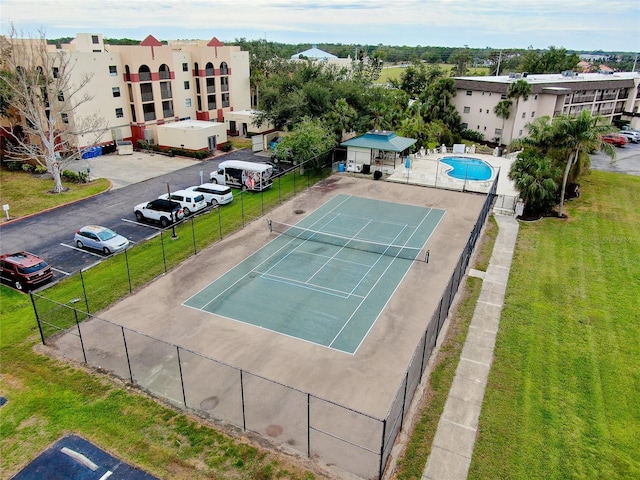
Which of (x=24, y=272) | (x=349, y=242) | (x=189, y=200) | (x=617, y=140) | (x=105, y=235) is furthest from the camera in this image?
(x=617, y=140)

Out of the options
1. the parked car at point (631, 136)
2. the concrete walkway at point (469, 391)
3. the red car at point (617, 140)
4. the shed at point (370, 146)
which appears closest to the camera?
the concrete walkway at point (469, 391)

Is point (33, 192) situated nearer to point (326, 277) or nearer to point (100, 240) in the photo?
point (100, 240)

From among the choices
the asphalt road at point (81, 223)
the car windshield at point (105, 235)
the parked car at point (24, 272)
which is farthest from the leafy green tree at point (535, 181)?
the parked car at point (24, 272)

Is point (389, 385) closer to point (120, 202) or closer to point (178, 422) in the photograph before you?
point (178, 422)

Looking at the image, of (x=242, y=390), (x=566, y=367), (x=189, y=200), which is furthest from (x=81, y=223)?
(x=566, y=367)

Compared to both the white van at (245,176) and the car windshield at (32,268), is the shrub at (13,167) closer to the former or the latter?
the white van at (245,176)
